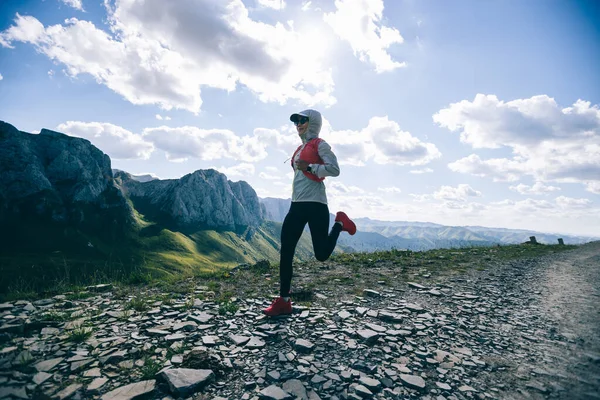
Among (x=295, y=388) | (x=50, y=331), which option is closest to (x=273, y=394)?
(x=295, y=388)

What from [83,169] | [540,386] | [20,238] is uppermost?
[83,169]

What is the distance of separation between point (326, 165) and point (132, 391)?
5085mm

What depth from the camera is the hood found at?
23.1ft

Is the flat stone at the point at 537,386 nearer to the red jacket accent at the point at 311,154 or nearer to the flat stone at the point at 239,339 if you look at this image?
the flat stone at the point at 239,339

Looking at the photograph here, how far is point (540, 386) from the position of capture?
3.82 metres

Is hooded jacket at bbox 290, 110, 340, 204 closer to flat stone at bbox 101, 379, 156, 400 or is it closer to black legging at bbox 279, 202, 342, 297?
black legging at bbox 279, 202, 342, 297

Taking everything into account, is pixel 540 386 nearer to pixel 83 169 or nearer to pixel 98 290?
pixel 98 290

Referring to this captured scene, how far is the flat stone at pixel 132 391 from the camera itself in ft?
11.0

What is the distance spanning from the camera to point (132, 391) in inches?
137

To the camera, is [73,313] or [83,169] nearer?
[73,313]

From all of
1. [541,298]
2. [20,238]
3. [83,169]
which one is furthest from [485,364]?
[83,169]

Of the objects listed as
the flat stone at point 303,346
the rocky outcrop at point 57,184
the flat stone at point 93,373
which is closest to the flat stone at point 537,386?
the flat stone at point 303,346

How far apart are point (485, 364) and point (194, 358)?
14.9 feet

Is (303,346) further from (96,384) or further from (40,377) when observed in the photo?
(40,377)
